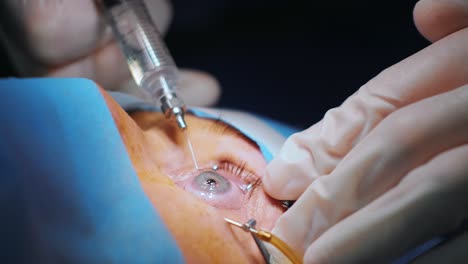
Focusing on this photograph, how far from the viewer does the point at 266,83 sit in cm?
184

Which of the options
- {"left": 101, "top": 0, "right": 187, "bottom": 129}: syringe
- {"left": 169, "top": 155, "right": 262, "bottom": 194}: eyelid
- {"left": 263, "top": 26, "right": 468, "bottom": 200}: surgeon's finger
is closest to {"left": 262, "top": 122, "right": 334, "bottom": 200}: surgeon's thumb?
{"left": 263, "top": 26, "right": 468, "bottom": 200}: surgeon's finger

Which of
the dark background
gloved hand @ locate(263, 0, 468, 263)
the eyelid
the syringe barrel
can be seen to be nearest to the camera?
gloved hand @ locate(263, 0, 468, 263)

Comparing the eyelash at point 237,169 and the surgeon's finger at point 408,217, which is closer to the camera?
the surgeon's finger at point 408,217

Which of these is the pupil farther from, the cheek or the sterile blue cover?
the sterile blue cover

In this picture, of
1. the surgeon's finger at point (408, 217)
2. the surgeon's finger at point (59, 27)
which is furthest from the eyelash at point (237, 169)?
the surgeon's finger at point (59, 27)

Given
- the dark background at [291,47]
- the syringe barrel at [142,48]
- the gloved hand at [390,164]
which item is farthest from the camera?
the dark background at [291,47]

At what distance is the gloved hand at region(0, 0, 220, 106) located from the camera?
136 cm

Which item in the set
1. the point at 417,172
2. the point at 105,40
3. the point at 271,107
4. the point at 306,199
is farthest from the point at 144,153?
the point at 271,107

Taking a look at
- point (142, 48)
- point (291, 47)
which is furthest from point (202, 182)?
point (291, 47)

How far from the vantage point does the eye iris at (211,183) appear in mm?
1055

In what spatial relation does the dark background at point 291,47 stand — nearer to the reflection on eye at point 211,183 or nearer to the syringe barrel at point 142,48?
the syringe barrel at point 142,48

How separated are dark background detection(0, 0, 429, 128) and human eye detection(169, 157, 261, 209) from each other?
62cm

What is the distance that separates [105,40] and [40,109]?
2.39 ft

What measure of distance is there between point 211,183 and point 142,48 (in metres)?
0.52
